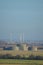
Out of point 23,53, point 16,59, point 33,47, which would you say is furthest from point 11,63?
point 33,47

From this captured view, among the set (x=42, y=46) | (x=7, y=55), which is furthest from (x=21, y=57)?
(x=42, y=46)

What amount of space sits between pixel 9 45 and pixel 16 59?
0.86 ft

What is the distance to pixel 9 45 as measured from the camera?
2.40m

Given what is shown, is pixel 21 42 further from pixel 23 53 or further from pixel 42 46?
pixel 42 46

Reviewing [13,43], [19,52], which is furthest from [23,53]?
[13,43]

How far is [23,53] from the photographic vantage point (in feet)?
7.78

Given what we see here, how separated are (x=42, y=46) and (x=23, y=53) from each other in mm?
339

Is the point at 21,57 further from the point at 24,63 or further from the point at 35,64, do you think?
the point at 35,64

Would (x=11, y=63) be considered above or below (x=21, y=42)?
below

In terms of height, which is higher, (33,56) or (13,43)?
(13,43)

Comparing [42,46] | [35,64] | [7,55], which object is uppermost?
Result: [42,46]

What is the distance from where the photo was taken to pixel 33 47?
240 centimetres

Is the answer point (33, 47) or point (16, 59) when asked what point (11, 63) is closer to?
point (16, 59)

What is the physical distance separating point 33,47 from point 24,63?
306 millimetres
